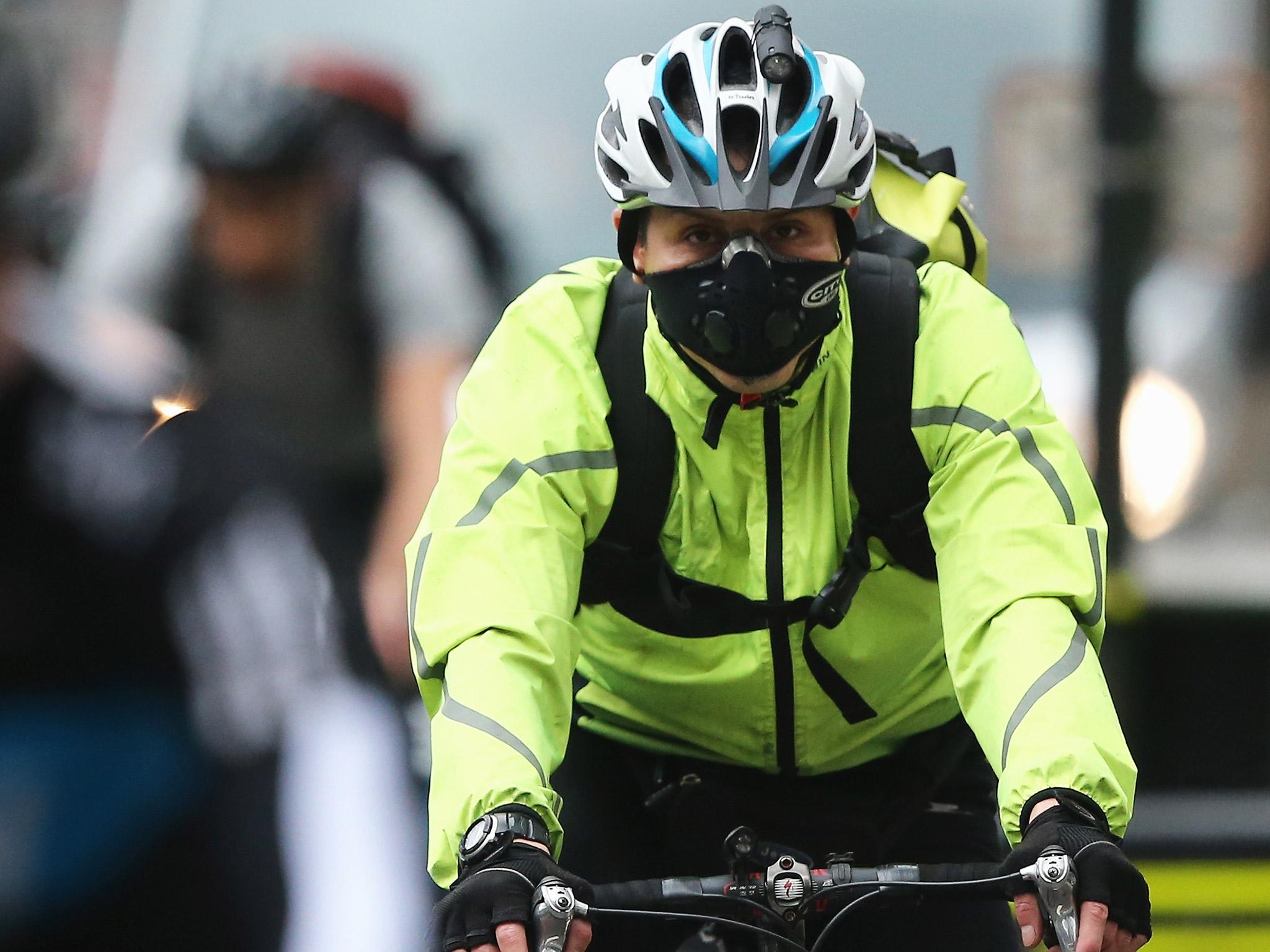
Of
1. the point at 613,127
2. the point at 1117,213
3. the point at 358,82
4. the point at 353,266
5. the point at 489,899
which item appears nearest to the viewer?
the point at 489,899

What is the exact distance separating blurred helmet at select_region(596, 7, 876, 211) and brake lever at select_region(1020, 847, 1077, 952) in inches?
35.7

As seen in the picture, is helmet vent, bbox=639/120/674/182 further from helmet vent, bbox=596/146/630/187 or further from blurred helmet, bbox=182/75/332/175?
blurred helmet, bbox=182/75/332/175

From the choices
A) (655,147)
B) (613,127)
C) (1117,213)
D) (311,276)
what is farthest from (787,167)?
(1117,213)

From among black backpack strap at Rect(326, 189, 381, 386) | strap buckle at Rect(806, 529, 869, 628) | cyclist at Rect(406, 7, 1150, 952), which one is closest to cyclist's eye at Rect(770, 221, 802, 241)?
cyclist at Rect(406, 7, 1150, 952)

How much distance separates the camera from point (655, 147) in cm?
267

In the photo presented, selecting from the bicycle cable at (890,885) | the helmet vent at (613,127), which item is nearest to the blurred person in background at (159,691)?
the bicycle cable at (890,885)

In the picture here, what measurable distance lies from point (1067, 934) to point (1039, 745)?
235 millimetres

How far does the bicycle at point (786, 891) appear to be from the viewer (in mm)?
2133

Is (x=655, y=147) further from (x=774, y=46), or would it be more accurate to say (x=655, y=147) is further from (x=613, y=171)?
(x=774, y=46)

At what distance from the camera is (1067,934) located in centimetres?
214

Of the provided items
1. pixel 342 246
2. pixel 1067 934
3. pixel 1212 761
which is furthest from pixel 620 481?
pixel 1212 761

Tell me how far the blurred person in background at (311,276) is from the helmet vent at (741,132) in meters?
2.56

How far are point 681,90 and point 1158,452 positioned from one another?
3.47 m

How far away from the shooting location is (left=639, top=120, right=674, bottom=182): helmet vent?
8.64ft
